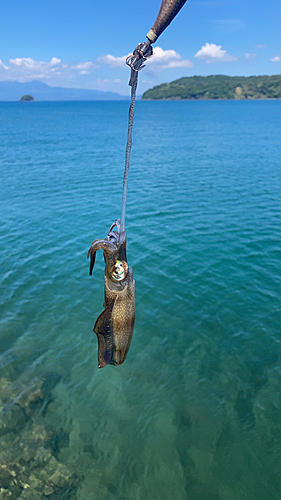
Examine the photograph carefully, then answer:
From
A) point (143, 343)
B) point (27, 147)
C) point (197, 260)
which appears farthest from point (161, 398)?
point (27, 147)

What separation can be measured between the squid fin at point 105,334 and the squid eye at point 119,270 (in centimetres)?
51

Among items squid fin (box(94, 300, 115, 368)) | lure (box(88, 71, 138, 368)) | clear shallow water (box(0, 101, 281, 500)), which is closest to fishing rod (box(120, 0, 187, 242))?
lure (box(88, 71, 138, 368))

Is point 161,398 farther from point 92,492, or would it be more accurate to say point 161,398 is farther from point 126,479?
point 92,492

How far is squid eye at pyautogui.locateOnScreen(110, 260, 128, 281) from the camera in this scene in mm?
5449

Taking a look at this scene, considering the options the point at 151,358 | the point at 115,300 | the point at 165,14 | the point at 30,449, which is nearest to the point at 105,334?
the point at 115,300

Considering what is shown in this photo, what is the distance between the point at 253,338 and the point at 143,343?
4.65 metres

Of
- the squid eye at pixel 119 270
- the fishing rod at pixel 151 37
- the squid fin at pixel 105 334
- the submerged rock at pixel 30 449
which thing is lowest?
the submerged rock at pixel 30 449

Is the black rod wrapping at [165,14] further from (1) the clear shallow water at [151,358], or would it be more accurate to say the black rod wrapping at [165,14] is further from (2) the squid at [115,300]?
(1) the clear shallow water at [151,358]

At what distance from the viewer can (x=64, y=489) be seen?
9195mm

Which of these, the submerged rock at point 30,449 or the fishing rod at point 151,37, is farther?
the submerged rock at point 30,449

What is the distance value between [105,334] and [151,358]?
7.77m

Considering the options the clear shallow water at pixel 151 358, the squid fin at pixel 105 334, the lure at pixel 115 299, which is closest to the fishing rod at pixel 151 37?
the lure at pixel 115 299

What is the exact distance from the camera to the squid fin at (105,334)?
5.85 meters

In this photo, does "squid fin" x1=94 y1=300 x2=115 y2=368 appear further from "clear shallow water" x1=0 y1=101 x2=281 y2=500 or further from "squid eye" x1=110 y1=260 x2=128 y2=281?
"clear shallow water" x1=0 y1=101 x2=281 y2=500
